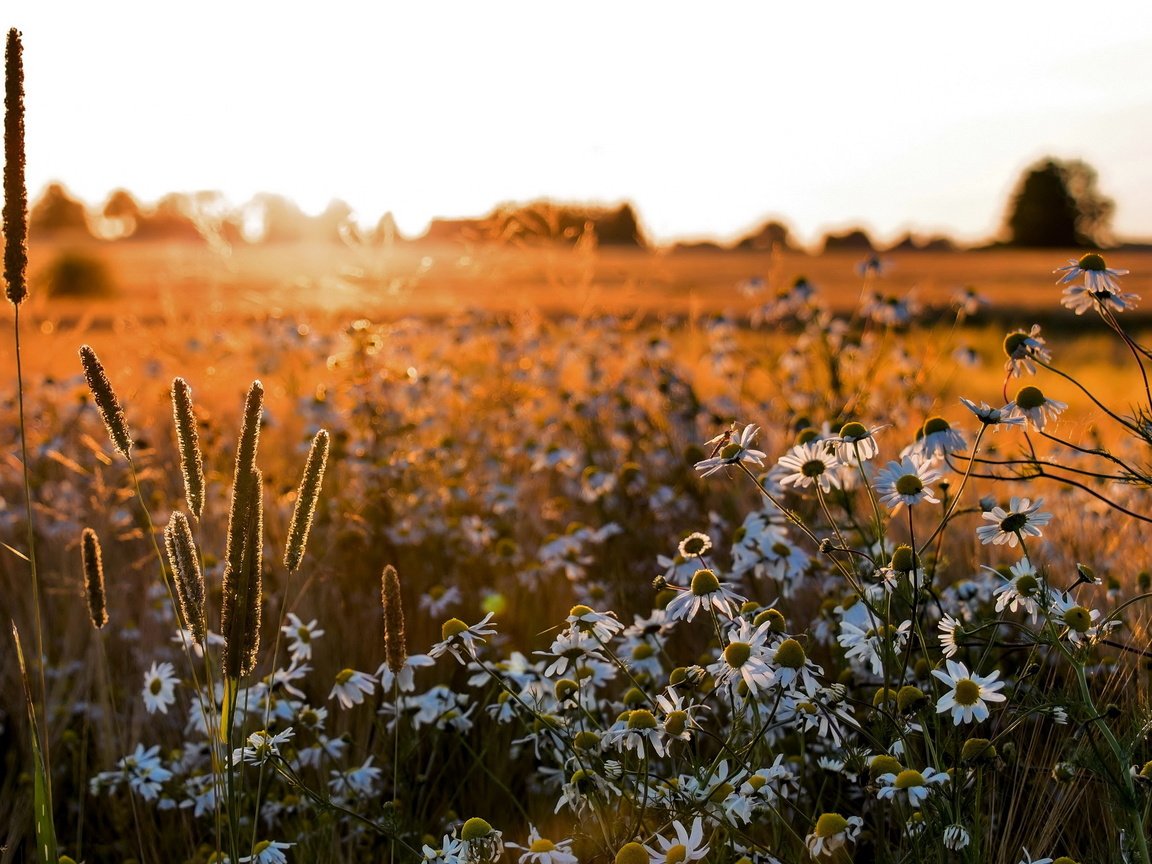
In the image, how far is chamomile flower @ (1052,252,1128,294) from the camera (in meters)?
2.42

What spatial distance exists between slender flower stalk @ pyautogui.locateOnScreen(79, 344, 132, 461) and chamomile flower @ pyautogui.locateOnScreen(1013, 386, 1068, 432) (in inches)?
65.7

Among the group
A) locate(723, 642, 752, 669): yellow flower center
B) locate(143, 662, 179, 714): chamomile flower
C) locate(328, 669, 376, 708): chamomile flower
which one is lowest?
locate(143, 662, 179, 714): chamomile flower

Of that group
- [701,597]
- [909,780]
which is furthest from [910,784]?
[701,597]

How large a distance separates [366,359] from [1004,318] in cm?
2118

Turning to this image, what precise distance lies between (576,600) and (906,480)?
1.90m

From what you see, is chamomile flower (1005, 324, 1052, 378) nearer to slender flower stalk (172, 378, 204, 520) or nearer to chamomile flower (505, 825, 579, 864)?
chamomile flower (505, 825, 579, 864)

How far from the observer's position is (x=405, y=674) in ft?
7.45

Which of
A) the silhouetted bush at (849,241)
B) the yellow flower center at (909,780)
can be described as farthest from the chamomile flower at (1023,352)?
the silhouetted bush at (849,241)

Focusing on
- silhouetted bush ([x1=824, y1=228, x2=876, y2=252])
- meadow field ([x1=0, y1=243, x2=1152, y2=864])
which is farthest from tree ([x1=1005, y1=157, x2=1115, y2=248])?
meadow field ([x1=0, y1=243, x2=1152, y2=864])

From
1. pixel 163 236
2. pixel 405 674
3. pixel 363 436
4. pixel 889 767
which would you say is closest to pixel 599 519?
pixel 363 436

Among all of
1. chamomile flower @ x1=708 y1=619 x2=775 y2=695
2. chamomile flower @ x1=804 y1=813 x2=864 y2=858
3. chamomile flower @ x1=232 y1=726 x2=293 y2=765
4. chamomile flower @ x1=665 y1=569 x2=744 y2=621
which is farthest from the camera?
chamomile flower @ x1=665 y1=569 x2=744 y2=621

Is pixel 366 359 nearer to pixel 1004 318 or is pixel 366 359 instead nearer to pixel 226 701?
pixel 226 701

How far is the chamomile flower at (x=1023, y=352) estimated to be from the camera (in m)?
2.38

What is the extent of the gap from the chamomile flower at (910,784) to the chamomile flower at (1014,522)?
59 cm
